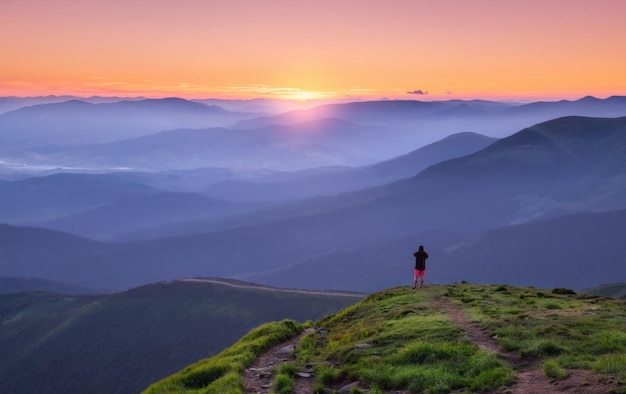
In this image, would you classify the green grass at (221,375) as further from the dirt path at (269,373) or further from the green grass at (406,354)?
the green grass at (406,354)

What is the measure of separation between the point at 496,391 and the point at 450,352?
4159 mm

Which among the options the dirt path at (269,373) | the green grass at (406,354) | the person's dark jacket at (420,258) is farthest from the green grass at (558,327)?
the dirt path at (269,373)

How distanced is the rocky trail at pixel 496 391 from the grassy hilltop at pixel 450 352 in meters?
0.06

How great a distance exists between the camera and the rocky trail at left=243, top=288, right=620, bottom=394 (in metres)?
17.1

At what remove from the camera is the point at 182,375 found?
24.9 m

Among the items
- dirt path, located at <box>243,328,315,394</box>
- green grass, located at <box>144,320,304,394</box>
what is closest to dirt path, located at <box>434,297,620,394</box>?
dirt path, located at <box>243,328,315,394</box>

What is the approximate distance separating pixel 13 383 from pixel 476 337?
21223 centimetres

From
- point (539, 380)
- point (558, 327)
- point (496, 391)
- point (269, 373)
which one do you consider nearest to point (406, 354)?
point (496, 391)

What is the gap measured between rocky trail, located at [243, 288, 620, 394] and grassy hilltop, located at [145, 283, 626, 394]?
62 millimetres

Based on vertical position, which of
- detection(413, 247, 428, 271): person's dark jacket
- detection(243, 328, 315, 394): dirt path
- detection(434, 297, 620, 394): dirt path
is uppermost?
detection(434, 297, 620, 394): dirt path

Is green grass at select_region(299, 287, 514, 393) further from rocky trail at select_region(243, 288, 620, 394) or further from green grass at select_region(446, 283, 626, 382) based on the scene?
green grass at select_region(446, 283, 626, 382)

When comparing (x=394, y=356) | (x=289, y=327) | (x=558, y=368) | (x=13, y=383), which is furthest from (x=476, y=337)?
(x=13, y=383)

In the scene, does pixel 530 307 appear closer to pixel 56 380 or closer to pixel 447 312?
pixel 447 312

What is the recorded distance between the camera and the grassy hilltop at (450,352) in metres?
19.0
